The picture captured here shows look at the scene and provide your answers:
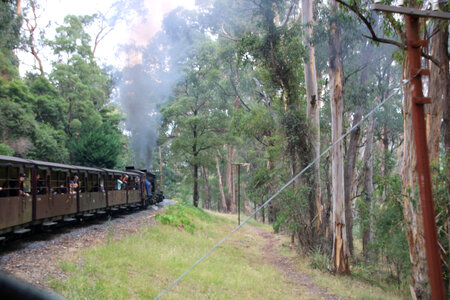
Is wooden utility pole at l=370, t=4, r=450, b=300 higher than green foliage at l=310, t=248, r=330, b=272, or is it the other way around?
wooden utility pole at l=370, t=4, r=450, b=300

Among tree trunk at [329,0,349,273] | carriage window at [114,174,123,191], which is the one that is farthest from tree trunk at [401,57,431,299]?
carriage window at [114,174,123,191]

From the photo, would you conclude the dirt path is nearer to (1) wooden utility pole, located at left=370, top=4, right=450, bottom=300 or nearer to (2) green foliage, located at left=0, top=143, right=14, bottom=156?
(1) wooden utility pole, located at left=370, top=4, right=450, bottom=300

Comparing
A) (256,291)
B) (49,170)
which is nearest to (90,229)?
(49,170)

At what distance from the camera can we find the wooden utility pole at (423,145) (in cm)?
576

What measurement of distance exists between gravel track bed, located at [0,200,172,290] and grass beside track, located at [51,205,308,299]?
317mm

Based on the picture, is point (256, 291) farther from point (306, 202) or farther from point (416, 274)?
point (306, 202)

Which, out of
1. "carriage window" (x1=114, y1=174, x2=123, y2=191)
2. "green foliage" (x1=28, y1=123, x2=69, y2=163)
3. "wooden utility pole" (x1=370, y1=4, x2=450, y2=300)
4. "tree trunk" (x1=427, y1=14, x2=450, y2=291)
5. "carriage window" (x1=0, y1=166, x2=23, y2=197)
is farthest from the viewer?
"green foliage" (x1=28, y1=123, x2=69, y2=163)

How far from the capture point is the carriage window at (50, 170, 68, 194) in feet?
44.6

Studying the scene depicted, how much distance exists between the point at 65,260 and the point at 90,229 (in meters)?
6.09

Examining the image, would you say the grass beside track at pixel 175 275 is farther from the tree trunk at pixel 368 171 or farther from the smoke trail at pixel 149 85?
the smoke trail at pixel 149 85

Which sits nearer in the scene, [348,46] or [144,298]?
[144,298]

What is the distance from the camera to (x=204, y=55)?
30875 millimetres

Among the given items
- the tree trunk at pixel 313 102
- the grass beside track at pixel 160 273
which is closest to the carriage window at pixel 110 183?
the grass beside track at pixel 160 273

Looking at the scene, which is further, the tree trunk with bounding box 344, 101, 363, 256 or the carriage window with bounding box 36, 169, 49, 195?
the tree trunk with bounding box 344, 101, 363, 256
